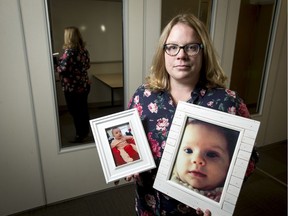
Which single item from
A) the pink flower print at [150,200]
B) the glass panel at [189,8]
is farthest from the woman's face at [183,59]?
the glass panel at [189,8]

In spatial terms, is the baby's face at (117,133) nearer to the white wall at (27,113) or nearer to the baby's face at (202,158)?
the baby's face at (202,158)

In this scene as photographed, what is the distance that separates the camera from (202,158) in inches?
31.8

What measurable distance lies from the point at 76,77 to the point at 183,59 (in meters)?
1.34

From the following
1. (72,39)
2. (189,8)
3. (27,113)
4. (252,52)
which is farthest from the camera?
(252,52)

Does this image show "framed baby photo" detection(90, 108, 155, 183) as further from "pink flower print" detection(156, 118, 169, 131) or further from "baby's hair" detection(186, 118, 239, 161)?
"baby's hair" detection(186, 118, 239, 161)

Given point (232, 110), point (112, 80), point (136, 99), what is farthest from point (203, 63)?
point (112, 80)

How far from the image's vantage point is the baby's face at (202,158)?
0.79m

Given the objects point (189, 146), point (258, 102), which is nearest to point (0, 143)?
point (189, 146)

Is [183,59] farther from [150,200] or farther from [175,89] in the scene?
[150,200]

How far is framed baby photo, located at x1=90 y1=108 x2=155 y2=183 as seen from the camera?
915 mm

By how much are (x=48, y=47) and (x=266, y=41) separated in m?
2.48

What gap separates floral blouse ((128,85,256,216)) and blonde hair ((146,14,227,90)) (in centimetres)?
4

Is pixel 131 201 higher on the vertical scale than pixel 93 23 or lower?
lower

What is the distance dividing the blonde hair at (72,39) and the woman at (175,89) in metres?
1.05
